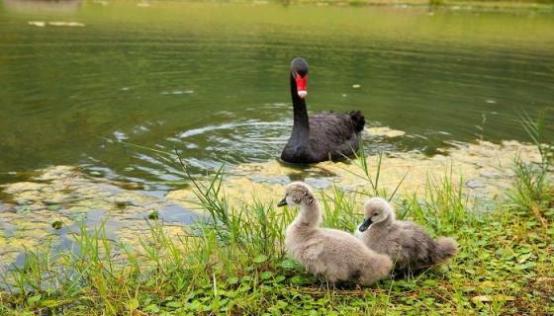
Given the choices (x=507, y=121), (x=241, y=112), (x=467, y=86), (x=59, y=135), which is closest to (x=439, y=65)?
(x=467, y=86)

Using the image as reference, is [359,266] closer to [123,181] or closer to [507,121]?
[123,181]

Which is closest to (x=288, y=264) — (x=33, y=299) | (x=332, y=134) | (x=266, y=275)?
(x=266, y=275)

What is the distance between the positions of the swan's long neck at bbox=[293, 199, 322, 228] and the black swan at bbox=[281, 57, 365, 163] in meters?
2.55

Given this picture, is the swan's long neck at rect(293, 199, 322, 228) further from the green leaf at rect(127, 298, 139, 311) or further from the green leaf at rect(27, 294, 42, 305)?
the green leaf at rect(27, 294, 42, 305)

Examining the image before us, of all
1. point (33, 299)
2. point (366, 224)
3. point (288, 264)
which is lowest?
point (33, 299)

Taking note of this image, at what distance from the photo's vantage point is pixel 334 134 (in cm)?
657

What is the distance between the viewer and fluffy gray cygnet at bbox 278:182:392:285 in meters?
3.07

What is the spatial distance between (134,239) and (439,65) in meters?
10.8

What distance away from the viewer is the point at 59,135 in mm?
6801

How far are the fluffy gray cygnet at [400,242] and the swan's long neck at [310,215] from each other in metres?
0.23

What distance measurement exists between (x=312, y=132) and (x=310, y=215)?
3.20m

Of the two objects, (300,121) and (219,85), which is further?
(219,85)

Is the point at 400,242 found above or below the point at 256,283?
above

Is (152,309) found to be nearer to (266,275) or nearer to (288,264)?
(266,275)
